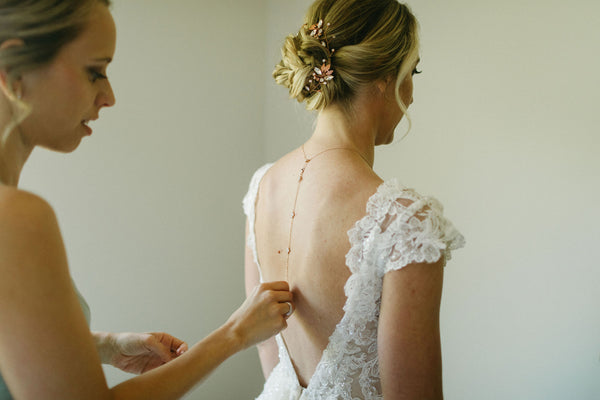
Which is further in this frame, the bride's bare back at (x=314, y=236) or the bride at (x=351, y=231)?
the bride's bare back at (x=314, y=236)

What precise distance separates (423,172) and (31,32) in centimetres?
176

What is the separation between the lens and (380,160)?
237 centimetres

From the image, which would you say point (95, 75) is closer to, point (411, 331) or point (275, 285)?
point (275, 285)

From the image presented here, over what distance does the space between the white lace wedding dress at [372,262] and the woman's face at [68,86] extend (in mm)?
543

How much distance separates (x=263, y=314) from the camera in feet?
3.46

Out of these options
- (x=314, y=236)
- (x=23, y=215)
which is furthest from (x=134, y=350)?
(x=23, y=215)

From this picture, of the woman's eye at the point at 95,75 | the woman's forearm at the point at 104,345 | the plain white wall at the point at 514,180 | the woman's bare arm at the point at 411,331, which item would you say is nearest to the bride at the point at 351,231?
the woman's bare arm at the point at 411,331

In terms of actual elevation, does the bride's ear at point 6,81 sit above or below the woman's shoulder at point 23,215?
above

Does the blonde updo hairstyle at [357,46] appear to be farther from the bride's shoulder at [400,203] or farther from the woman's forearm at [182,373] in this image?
the woman's forearm at [182,373]

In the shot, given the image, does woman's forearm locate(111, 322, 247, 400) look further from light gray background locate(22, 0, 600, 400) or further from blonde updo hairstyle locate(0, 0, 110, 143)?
light gray background locate(22, 0, 600, 400)

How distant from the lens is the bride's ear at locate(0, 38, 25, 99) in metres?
0.68

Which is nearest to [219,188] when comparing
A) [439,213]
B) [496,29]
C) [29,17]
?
[496,29]

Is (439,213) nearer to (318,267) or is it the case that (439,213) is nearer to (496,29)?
(318,267)

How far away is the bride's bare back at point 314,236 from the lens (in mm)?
1092
